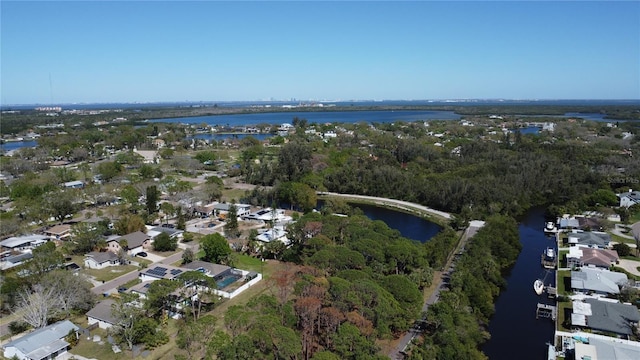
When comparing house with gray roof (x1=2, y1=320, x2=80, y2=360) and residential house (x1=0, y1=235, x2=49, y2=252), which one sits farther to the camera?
residential house (x1=0, y1=235, x2=49, y2=252)

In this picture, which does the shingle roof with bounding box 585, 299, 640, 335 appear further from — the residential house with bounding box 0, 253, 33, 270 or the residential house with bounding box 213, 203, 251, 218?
the residential house with bounding box 0, 253, 33, 270

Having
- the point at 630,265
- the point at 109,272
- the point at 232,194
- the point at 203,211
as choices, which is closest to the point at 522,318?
the point at 630,265

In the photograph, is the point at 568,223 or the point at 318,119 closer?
the point at 568,223

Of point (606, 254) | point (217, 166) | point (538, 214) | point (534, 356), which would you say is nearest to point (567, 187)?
point (538, 214)

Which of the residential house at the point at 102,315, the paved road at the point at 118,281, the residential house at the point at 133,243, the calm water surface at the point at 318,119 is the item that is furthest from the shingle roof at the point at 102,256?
the calm water surface at the point at 318,119

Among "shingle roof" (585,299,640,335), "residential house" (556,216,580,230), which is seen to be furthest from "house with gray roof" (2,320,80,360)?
"residential house" (556,216,580,230)

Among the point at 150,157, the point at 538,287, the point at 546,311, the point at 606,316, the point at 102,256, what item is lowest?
the point at 546,311

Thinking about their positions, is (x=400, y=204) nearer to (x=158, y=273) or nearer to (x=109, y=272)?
(x=158, y=273)
